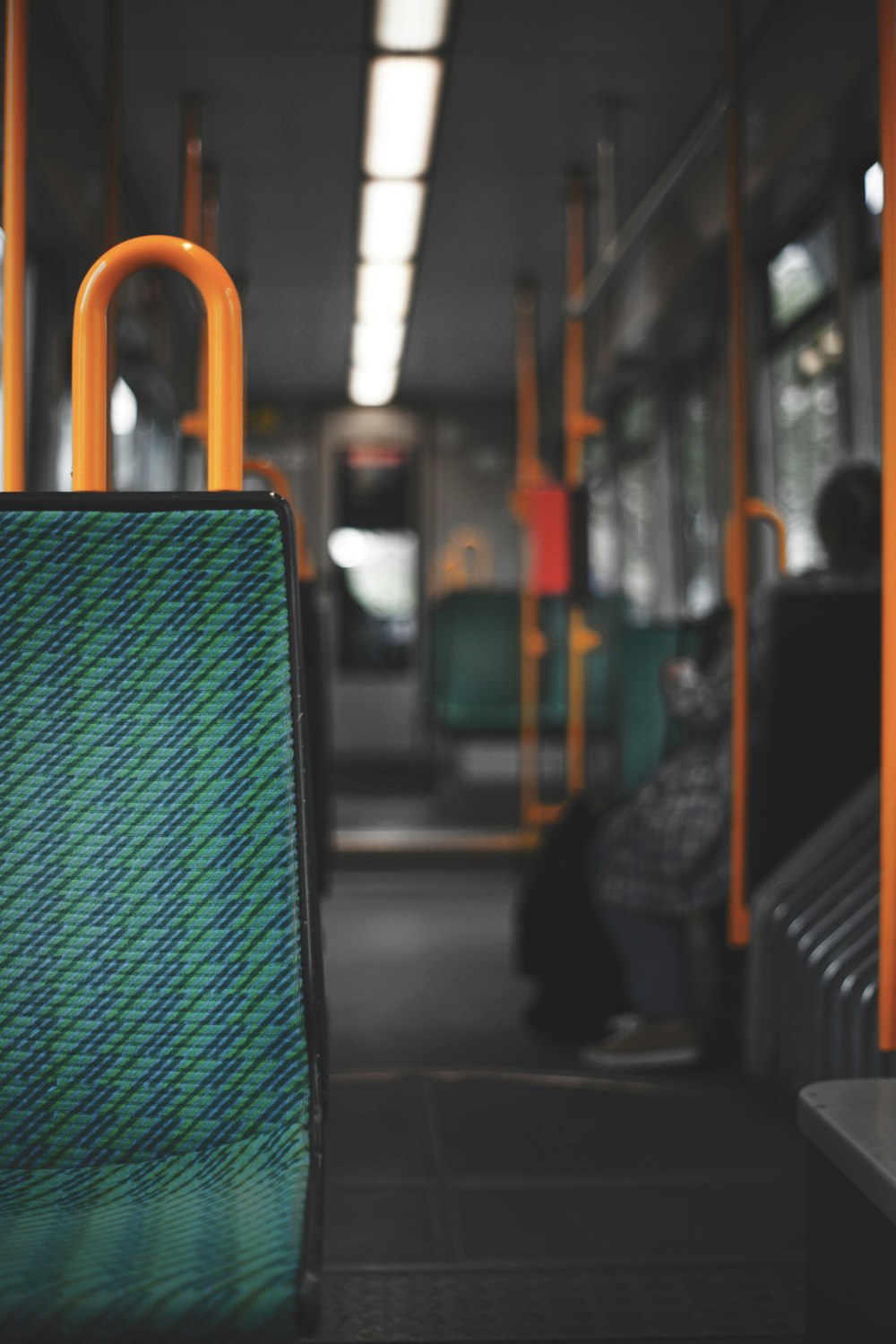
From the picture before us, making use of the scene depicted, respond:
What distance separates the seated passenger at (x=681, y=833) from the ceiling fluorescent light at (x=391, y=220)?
3233mm

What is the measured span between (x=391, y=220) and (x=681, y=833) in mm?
3950

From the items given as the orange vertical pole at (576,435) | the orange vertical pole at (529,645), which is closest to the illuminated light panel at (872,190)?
the orange vertical pole at (576,435)

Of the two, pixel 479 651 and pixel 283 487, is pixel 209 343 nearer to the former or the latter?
pixel 283 487

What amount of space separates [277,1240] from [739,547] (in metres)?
2.04

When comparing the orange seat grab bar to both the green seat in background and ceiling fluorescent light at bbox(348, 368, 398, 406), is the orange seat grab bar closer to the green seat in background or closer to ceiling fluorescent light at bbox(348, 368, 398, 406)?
the green seat in background

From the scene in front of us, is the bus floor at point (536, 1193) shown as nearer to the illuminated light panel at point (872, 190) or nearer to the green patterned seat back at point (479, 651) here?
the illuminated light panel at point (872, 190)

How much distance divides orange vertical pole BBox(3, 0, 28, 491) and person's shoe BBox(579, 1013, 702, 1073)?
6.97 feet

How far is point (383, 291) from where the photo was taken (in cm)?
747

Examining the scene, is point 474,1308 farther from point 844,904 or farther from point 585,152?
point 585,152

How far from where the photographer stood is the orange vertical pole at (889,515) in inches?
58.4

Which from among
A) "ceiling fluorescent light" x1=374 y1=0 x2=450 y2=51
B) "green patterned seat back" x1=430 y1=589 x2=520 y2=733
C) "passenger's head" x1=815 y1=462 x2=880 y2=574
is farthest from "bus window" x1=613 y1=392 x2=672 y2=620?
"passenger's head" x1=815 y1=462 x2=880 y2=574

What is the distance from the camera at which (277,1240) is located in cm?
101

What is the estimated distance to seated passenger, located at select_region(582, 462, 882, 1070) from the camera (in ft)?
9.80

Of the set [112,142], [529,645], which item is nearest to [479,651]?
[529,645]
